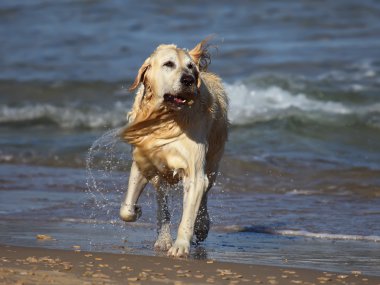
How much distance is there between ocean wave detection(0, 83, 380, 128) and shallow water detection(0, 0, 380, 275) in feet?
0.13

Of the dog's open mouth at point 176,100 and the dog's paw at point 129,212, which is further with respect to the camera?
the dog's paw at point 129,212

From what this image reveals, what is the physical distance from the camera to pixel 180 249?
252 inches

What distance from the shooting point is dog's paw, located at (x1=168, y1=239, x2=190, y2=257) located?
20.9 feet

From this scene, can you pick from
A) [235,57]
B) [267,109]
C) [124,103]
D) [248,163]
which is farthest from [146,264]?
[235,57]

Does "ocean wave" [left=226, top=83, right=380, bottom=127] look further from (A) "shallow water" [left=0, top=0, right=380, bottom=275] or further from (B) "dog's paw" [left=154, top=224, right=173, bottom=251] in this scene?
(B) "dog's paw" [left=154, top=224, right=173, bottom=251]

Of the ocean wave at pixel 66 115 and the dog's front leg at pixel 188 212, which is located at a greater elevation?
the dog's front leg at pixel 188 212

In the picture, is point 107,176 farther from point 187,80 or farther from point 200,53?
point 187,80

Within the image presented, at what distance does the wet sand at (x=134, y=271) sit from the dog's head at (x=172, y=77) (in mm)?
1085

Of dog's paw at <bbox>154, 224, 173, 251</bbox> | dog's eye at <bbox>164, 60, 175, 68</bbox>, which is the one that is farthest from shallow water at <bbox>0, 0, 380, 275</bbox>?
dog's eye at <bbox>164, 60, 175, 68</bbox>

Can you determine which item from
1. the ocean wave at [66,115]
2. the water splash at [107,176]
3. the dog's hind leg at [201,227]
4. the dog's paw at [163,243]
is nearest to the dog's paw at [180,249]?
the dog's paw at [163,243]

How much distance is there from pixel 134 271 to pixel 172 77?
1.38 meters

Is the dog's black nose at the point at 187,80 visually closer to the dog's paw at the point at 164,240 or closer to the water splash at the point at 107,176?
the water splash at the point at 107,176

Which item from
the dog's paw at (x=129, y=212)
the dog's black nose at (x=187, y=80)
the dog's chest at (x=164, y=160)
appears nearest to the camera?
the dog's black nose at (x=187, y=80)

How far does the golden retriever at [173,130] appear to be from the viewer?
637 centimetres
